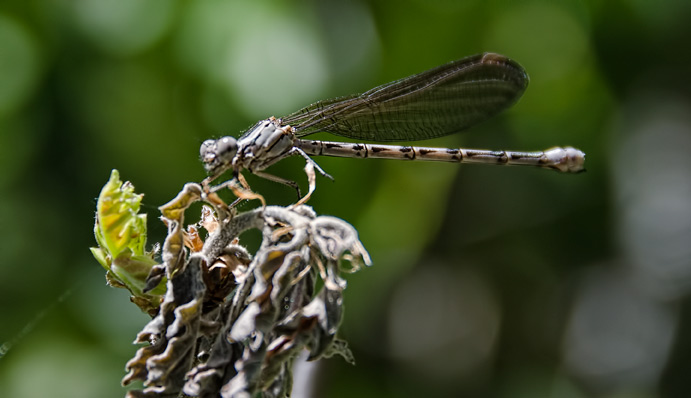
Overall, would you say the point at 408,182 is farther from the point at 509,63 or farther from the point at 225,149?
the point at 225,149

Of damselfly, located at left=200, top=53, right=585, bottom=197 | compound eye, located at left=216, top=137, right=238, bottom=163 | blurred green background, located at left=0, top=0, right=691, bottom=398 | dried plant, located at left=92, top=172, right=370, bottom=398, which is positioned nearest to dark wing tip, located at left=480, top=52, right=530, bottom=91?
damselfly, located at left=200, top=53, right=585, bottom=197

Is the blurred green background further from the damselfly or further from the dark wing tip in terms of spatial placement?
the dark wing tip

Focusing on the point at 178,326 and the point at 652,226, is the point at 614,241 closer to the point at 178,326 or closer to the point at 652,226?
the point at 652,226

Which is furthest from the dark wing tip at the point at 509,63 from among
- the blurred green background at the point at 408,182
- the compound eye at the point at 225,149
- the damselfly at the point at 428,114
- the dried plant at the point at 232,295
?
the dried plant at the point at 232,295

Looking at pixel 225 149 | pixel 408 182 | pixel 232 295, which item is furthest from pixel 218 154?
pixel 408 182

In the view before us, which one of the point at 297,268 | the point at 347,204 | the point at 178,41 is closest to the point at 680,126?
the point at 347,204
